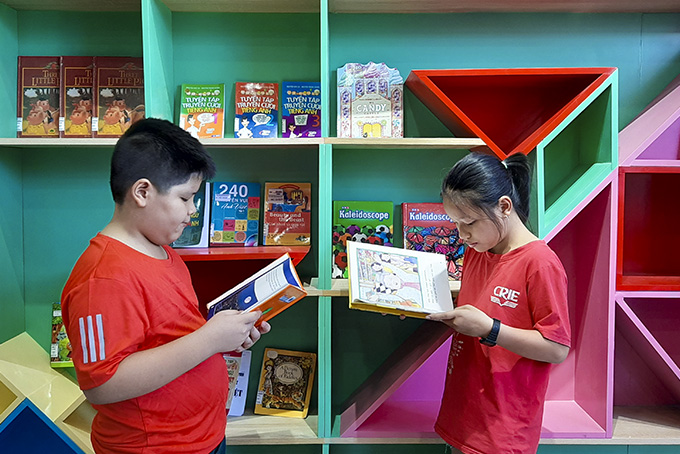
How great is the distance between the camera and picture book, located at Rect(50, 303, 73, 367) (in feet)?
6.39

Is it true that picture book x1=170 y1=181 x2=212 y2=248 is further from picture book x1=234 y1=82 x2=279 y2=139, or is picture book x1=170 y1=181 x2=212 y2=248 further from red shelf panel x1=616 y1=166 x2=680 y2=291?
red shelf panel x1=616 y1=166 x2=680 y2=291

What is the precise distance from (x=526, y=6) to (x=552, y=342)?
4.26 feet

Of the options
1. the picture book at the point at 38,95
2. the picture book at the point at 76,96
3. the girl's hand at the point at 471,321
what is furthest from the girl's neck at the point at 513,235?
the picture book at the point at 38,95

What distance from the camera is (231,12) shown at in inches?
78.7

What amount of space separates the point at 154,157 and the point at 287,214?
0.86 metres

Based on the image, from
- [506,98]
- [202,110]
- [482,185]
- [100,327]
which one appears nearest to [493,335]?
[482,185]

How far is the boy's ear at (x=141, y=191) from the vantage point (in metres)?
1.12

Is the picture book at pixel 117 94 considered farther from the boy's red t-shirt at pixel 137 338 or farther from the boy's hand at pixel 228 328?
the boy's hand at pixel 228 328

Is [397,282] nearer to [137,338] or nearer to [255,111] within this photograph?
[137,338]

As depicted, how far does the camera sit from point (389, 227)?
1.99m

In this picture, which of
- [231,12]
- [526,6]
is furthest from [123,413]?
[526,6]

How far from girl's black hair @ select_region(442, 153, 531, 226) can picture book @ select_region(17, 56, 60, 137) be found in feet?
4.90

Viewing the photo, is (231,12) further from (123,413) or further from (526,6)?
(123,413)

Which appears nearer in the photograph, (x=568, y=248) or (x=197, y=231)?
(x=197, y=231)
